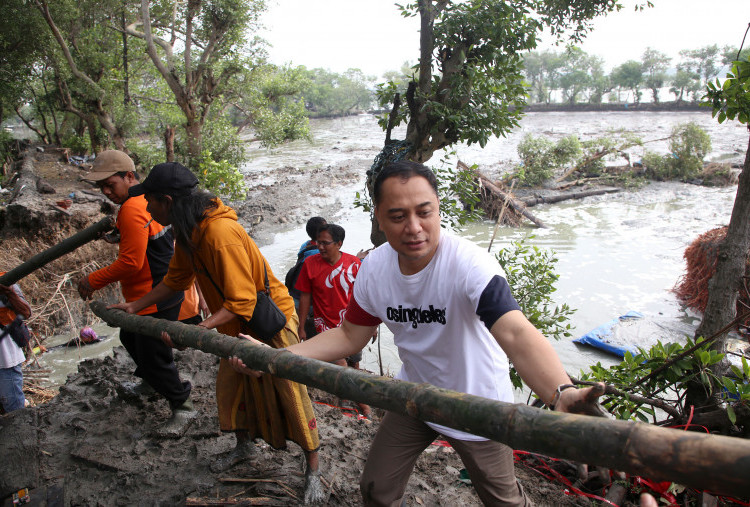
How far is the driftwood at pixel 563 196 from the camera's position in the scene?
1736cm

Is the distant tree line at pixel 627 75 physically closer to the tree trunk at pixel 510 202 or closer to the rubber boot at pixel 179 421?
the tree trunk at pixel 510 202

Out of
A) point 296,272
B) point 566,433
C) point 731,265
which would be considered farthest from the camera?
point 296,272

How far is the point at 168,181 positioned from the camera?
101 inches

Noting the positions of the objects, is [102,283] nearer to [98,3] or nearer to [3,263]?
[3,263]

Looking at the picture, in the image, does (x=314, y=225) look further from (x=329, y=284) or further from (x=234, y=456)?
(x=234, y=456)

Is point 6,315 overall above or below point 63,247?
below

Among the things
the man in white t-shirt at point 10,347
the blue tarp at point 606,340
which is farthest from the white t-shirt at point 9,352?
the blue tarp at point 606,340

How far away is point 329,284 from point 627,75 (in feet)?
172

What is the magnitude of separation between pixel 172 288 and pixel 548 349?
232cm

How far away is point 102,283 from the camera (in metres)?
3.22

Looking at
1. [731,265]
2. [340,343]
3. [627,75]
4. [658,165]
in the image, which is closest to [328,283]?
[340,343]

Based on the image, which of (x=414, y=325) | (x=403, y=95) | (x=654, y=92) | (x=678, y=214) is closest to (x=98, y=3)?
(x=403, y=95)

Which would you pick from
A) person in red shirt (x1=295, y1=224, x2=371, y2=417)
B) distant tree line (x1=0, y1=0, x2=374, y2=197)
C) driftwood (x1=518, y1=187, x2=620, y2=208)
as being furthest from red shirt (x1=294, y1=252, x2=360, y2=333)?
driftwood (x1=518, y1=187, x2=620, y2=208)

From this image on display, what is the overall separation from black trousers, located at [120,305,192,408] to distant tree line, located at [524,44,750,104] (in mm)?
35982
